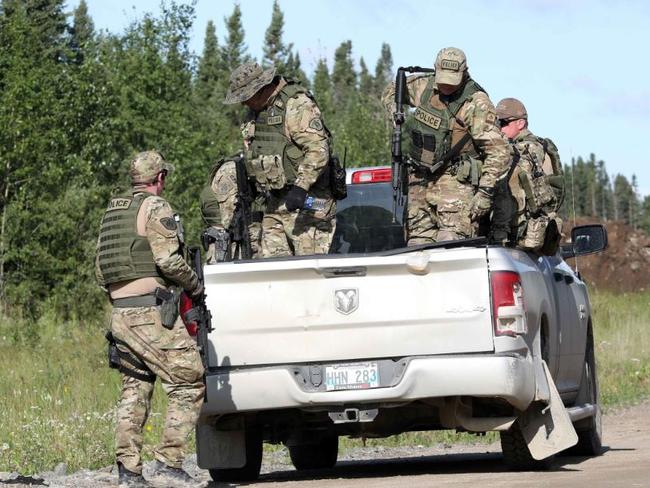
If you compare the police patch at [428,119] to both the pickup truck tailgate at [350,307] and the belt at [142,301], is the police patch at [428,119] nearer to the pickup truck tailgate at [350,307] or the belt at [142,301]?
the pickup truck tailgate at [350,307]

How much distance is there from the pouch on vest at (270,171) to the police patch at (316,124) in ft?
1.10

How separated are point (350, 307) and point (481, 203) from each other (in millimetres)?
1811

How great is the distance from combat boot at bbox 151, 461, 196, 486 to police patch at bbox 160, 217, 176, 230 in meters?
1.42

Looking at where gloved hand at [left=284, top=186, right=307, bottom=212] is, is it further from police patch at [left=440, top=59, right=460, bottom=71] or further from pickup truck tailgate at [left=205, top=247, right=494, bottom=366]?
pickup truck tailgate at [left=205, top=247, right=494, bottom=366]

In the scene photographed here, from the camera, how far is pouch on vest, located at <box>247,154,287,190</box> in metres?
10.2

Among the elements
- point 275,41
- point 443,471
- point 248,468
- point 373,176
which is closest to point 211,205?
point 373,176

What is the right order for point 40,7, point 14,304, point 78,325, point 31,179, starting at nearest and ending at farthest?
point 78,325, point 14,304, point 31,179, point 40,7

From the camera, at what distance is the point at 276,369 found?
861 cm

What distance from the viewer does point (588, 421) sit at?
10703 mm

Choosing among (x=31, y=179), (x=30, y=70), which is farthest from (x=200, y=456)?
(x=30, y=70)

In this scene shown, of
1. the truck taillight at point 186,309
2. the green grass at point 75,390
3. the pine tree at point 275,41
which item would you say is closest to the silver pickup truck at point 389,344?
the truck taillight at point 186,309

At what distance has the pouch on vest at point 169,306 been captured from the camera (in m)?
8.63

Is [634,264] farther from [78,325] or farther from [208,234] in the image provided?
[208,234]

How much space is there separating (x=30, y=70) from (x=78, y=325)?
10700 mm
